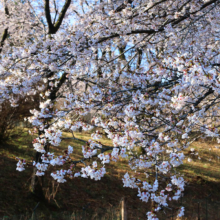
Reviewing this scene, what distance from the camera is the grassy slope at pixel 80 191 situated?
18.8 feet

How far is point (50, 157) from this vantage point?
9.37ft

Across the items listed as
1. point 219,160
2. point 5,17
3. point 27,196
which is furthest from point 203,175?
point 5,17

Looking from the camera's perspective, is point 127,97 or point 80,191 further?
point 80,191

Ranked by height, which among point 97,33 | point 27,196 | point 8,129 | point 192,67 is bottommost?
point 27,196

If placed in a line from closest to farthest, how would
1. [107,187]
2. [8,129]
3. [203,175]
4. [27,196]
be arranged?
[27,196]
[107,187]
[8,129]
[203,175]

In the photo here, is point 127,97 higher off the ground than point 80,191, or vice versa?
point 127,97

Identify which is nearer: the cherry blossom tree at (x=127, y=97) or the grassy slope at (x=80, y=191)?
the cherry blossom tree at (x=127, y=97)

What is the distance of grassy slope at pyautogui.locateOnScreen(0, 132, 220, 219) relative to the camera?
225 inches

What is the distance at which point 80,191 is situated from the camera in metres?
7.05

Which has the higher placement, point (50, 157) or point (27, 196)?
point (50, 157)

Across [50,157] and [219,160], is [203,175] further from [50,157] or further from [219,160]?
[50,157]

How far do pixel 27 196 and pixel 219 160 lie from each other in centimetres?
1194

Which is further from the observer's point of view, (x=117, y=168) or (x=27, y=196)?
(x=117, y=168)

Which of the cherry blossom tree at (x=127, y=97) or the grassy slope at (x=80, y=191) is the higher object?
the cherry blossom tree at (x=127, y=97)
